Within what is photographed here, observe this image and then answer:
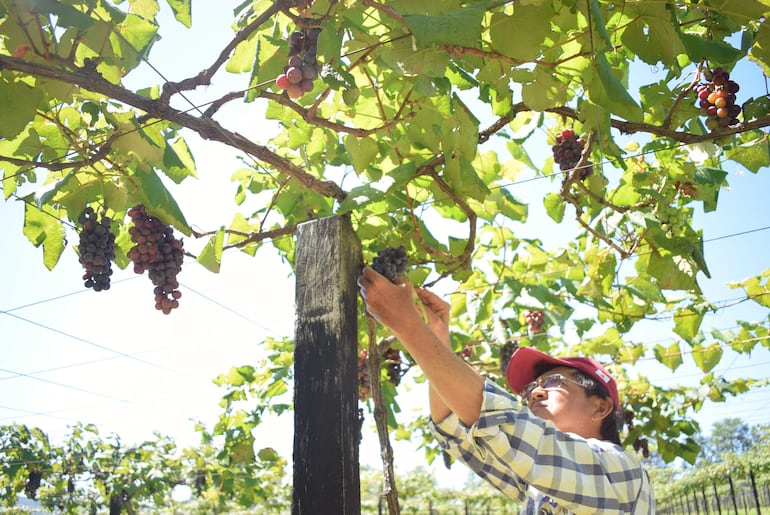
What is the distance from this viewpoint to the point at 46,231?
6.81 feet

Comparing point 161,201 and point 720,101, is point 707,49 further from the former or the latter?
point 161,201

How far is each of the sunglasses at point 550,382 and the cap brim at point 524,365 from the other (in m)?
0.08

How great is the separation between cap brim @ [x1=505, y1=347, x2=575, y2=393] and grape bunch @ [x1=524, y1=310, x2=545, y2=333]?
204cm

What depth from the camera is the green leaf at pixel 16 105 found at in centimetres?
156

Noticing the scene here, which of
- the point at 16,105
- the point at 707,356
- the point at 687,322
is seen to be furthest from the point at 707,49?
the point at 707,356

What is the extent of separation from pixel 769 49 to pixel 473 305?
2311 mm

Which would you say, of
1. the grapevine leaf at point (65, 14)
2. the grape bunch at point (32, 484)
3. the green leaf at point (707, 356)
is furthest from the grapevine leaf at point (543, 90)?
the grape bunch at point (32, 484)

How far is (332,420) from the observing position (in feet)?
4.97

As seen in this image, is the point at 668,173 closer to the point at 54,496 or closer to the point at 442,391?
the point at 442,391

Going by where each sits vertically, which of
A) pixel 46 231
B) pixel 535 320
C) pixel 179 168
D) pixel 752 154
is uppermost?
pixel 752 154

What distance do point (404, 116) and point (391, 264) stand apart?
48 centimetres

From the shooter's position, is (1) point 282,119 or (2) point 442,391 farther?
(1) point 282,119

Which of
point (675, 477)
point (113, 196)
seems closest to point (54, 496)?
point (113, 196)

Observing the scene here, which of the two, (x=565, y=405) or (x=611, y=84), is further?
(x=565, y=405)
